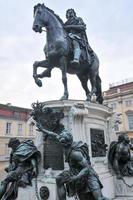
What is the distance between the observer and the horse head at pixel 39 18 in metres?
5.94

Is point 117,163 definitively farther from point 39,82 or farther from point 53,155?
point 39,82

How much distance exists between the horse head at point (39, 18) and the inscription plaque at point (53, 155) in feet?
10.1

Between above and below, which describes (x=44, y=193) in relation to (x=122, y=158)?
below

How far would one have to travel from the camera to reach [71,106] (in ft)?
17.8

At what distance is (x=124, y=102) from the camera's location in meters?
37.6

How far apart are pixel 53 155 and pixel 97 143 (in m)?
1.25

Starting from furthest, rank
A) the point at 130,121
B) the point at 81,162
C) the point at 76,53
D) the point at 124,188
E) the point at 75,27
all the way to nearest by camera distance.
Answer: the point at 130,121, the point at 75,27, the point at 76,53, the point at 124,188, the point at 81,162

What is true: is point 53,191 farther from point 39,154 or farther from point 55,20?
point 55,20

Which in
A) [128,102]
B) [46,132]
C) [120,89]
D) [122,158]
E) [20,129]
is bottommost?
[122,158]

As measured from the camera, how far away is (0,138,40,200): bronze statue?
4.49 m

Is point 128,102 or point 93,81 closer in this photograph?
point 93,81

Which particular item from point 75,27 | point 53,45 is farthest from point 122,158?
point 75,27

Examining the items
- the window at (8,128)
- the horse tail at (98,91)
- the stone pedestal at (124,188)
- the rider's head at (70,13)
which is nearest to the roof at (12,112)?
the window at (8,128)

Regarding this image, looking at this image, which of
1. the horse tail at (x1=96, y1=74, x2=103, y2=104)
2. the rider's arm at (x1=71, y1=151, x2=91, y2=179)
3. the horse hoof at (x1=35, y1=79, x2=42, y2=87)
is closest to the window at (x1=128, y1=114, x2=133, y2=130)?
the horse tail at (x1=96, y1=74, x2=103, y2=104)
